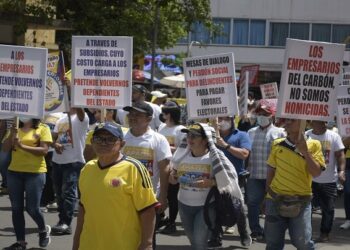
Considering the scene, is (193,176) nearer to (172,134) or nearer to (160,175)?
(160,175)

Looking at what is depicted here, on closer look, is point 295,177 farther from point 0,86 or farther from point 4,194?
point 4,194

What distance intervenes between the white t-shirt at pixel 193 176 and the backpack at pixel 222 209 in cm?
9

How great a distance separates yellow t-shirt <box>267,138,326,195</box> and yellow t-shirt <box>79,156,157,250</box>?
2307 millimetres

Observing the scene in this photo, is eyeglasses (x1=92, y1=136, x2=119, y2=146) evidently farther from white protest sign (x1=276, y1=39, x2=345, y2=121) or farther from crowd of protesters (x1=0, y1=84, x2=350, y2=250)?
white protest sign (x1=276, y1=39, x2=345, y2=121)

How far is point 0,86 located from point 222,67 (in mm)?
2399

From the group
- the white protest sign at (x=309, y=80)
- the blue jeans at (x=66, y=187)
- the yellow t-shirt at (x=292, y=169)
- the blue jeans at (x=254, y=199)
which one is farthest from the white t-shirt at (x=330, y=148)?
the white protest sign at (x=309, y=80)

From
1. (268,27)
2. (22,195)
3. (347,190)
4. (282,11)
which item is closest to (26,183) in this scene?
(22,195)

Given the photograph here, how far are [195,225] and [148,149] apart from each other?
31.7 inches

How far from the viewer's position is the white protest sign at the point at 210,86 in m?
8.55

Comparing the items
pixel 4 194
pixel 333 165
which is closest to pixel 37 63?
pixel 333 165

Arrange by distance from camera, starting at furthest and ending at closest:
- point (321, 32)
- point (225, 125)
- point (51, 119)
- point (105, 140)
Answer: point (321, 32), point (51, 119), point (225, 125), point (105, 140)

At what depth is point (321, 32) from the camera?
45250 millimetres

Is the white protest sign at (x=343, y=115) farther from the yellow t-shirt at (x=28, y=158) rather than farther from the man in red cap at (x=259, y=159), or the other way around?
the yellow t-shirt at (x=28, y=158)

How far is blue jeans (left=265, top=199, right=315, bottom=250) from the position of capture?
6961 millimetres
